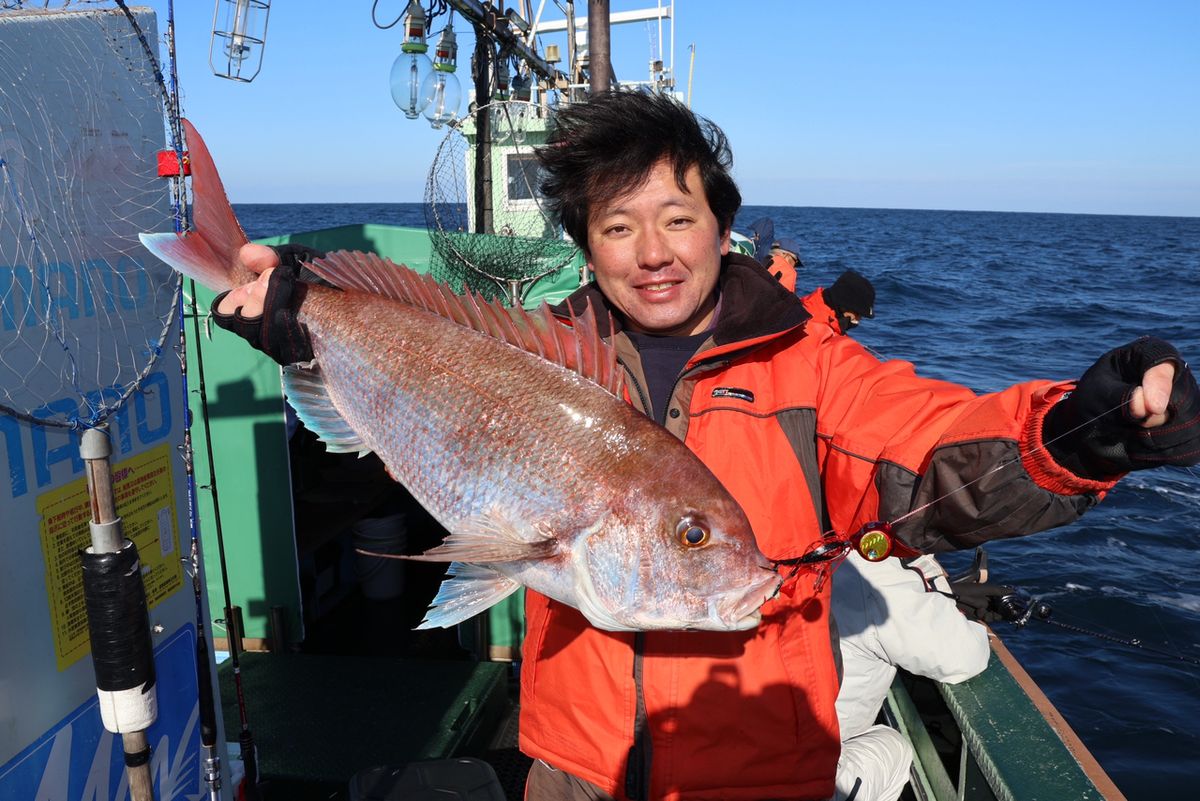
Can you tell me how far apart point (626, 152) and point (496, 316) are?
59 centimetres

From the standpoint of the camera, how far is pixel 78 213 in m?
2.09

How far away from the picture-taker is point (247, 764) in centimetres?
296

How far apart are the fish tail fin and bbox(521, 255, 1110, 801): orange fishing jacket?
143 centimetres

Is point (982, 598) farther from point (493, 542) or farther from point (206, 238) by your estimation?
point (206, 238)

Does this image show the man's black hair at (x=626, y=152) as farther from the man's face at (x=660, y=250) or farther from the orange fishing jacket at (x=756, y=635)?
the orange fishing jacket at (x=756, y=635)

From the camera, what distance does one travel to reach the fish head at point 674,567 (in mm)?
1848

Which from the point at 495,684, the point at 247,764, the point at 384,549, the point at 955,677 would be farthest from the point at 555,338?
the point at 384,549

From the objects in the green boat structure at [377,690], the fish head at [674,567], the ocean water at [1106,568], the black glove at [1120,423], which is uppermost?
the black glove at [1120,423]

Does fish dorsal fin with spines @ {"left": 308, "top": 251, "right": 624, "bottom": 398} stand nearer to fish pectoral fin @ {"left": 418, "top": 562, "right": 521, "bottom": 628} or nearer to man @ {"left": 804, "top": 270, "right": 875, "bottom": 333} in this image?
fish pectoral fin @ {"left": 418, "top": 562, "right": 521, "bottom": 628}

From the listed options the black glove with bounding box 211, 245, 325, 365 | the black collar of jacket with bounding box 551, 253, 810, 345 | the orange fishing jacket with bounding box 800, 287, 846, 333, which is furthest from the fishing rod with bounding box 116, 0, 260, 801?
the orange fishing jacket with bounding box 800, 287, 846, 333

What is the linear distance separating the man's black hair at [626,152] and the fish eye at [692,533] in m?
0.94

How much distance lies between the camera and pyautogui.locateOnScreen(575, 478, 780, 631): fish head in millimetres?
1848

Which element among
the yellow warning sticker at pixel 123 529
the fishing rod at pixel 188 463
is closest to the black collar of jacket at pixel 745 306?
the fishing rod at pixel 188 463

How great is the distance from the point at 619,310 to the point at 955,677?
2.57 m
